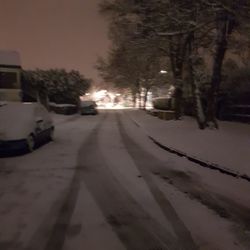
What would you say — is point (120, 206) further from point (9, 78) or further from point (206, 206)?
point (9, 78)

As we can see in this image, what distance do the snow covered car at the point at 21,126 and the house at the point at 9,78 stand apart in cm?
1675

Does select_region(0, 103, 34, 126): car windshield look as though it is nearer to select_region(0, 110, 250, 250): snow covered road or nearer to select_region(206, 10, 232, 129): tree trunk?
select_region(0, 110, 250, 250): snow covered road

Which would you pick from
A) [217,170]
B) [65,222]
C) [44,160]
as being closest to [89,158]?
[44,160]

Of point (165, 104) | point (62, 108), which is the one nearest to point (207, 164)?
point (165, 104)

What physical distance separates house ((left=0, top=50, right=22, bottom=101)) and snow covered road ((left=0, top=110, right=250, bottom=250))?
21.7m

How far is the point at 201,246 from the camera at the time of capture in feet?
17.7

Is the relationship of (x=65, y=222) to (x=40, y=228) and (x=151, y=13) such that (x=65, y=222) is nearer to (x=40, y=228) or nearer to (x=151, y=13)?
(x=40, y=228)

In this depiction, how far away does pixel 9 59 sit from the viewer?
35344mm

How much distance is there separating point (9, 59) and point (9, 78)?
1923 mm

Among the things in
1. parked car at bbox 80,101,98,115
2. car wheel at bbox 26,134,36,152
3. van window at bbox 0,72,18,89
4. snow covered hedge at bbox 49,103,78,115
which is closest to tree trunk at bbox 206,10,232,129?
car wheel at bbox 26,134,36,152

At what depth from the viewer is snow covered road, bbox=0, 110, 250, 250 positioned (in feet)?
18.6

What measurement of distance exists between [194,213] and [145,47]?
531 inches

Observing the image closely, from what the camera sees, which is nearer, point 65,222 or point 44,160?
point 65,222

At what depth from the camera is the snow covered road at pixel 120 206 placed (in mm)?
5656
